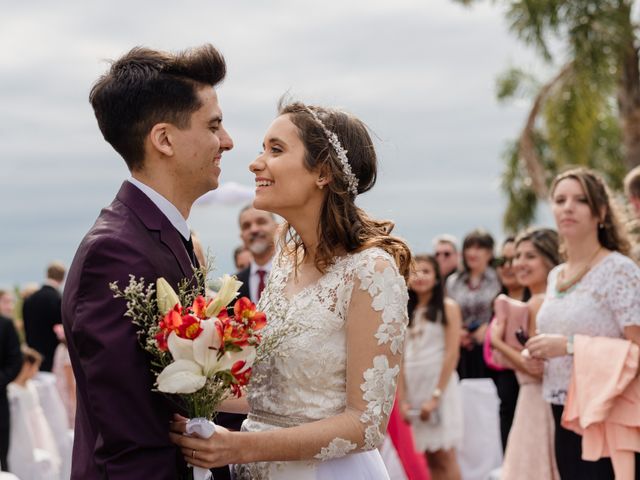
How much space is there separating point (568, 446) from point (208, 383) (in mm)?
3204

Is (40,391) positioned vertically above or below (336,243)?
below

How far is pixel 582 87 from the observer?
60.0 ft

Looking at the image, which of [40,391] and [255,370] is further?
[40,391]

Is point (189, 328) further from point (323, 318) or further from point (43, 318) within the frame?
point (43, 318)

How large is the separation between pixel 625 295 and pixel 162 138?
2.90 meters

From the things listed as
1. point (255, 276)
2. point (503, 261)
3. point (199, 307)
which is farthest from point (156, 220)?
point (503, 261)

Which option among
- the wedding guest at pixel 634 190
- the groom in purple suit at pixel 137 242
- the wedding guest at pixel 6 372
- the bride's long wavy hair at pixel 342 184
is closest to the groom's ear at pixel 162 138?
the groom in purple suit at pixel 137 242

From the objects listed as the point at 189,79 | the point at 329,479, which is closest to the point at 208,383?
the point at 329,479

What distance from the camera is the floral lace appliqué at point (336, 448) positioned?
3.03 meters

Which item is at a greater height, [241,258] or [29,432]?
[241,258]

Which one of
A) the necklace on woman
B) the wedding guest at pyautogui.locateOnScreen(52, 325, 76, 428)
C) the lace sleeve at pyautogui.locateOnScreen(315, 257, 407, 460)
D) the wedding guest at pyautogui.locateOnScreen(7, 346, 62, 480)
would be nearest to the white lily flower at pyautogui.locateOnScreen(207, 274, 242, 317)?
the lace sleeve at pyautogui.locateOnScreen(315, 257, 407, 460)

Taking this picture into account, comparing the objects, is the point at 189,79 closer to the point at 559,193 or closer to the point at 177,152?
the point at 177,152

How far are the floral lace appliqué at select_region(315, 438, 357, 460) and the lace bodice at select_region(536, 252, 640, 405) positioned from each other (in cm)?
246

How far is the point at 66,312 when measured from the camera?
9.28ft
